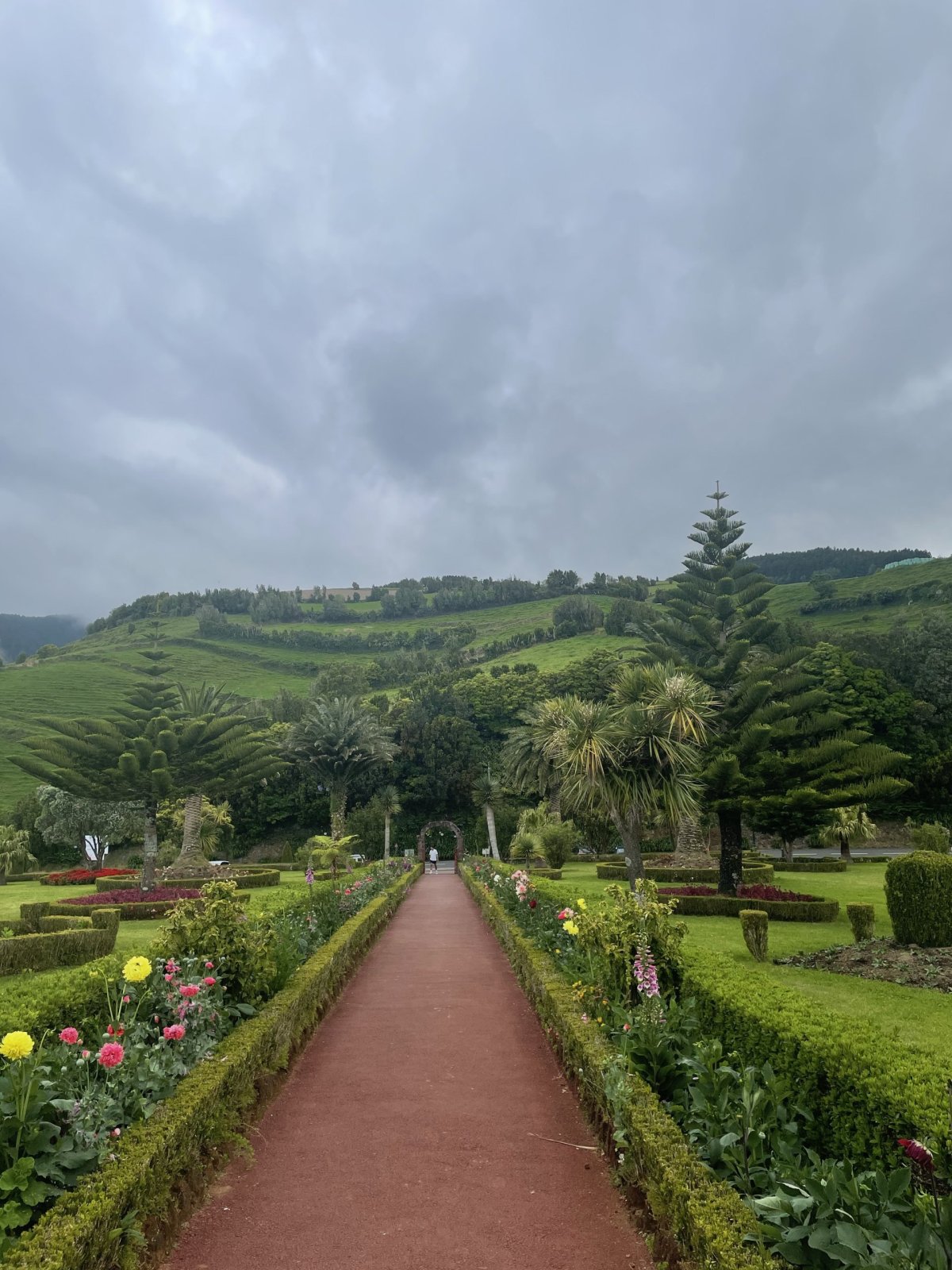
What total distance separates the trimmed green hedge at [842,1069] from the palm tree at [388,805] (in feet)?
111

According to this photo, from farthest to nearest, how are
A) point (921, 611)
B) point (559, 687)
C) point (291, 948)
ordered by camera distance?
point (921, 611), point (559, 687), point (291, 948)

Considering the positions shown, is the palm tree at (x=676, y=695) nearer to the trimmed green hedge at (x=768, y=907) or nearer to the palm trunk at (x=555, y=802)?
the trimmed green hedge at (x=768, y=907)

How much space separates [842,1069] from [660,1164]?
32.0 inches

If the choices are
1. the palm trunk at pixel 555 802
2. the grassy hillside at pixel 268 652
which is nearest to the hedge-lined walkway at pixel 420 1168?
the palm trunk at pixel 555 802

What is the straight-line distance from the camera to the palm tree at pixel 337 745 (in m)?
34.7

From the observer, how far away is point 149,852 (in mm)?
20188

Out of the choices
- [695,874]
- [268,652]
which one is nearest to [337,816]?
[695,874]

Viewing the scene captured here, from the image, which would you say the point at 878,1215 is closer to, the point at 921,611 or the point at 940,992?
the point at 940,992

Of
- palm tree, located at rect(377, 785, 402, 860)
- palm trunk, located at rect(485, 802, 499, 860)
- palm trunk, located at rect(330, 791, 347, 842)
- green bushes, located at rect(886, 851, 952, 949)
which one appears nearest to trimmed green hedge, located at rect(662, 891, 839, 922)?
green bushes, located at rect(886, 851, 952, 949)

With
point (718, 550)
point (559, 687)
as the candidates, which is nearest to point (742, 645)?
point (718, 550)

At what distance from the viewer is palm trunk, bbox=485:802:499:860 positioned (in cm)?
3825

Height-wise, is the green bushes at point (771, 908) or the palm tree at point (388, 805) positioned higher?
the palm tree at point (388, 805)

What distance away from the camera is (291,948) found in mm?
6996

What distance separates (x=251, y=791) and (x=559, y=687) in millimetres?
23074
